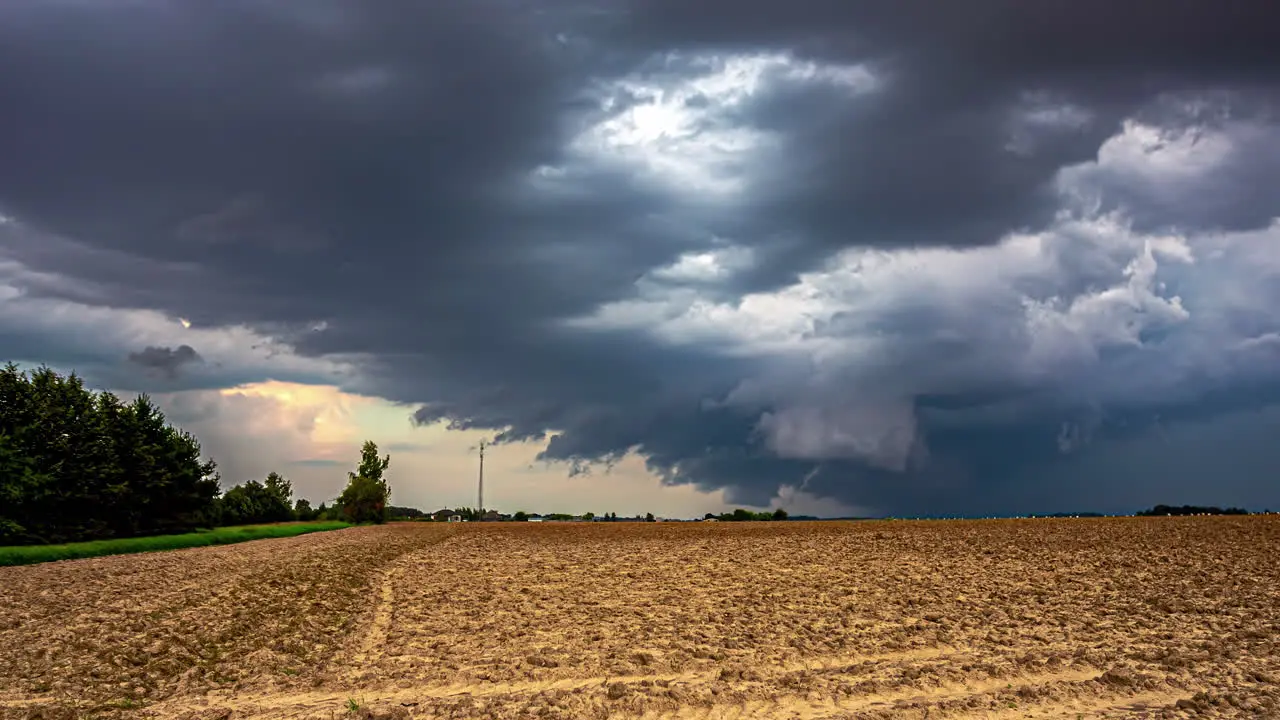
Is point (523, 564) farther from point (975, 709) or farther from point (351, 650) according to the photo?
point (975, 709)

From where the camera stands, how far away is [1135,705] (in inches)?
782

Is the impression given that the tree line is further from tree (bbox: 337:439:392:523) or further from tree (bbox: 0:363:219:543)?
tree (bbox: 337:439:392:523)

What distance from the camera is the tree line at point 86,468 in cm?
6431

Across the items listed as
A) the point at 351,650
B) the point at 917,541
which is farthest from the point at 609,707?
the point at 917,541

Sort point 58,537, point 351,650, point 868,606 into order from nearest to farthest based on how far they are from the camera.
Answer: point 351,650 < point 868,606 < point 58,537

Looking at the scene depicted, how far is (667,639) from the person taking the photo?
2616 cm

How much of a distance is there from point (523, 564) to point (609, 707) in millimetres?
32380

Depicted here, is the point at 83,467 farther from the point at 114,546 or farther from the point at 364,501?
the point at 364,501

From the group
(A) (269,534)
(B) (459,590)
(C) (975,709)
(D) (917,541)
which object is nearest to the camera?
(C) (975,709)

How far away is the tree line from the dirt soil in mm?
20800

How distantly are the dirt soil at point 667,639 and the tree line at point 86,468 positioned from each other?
68.2ft

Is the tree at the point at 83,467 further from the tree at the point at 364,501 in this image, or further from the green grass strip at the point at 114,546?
the tree at the point at 364,501

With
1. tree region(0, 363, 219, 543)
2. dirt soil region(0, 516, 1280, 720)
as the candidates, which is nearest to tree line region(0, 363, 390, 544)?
tree region(0, 363, 219, 543)

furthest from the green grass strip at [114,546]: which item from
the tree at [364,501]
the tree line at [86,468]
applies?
the tree at [364,501]
